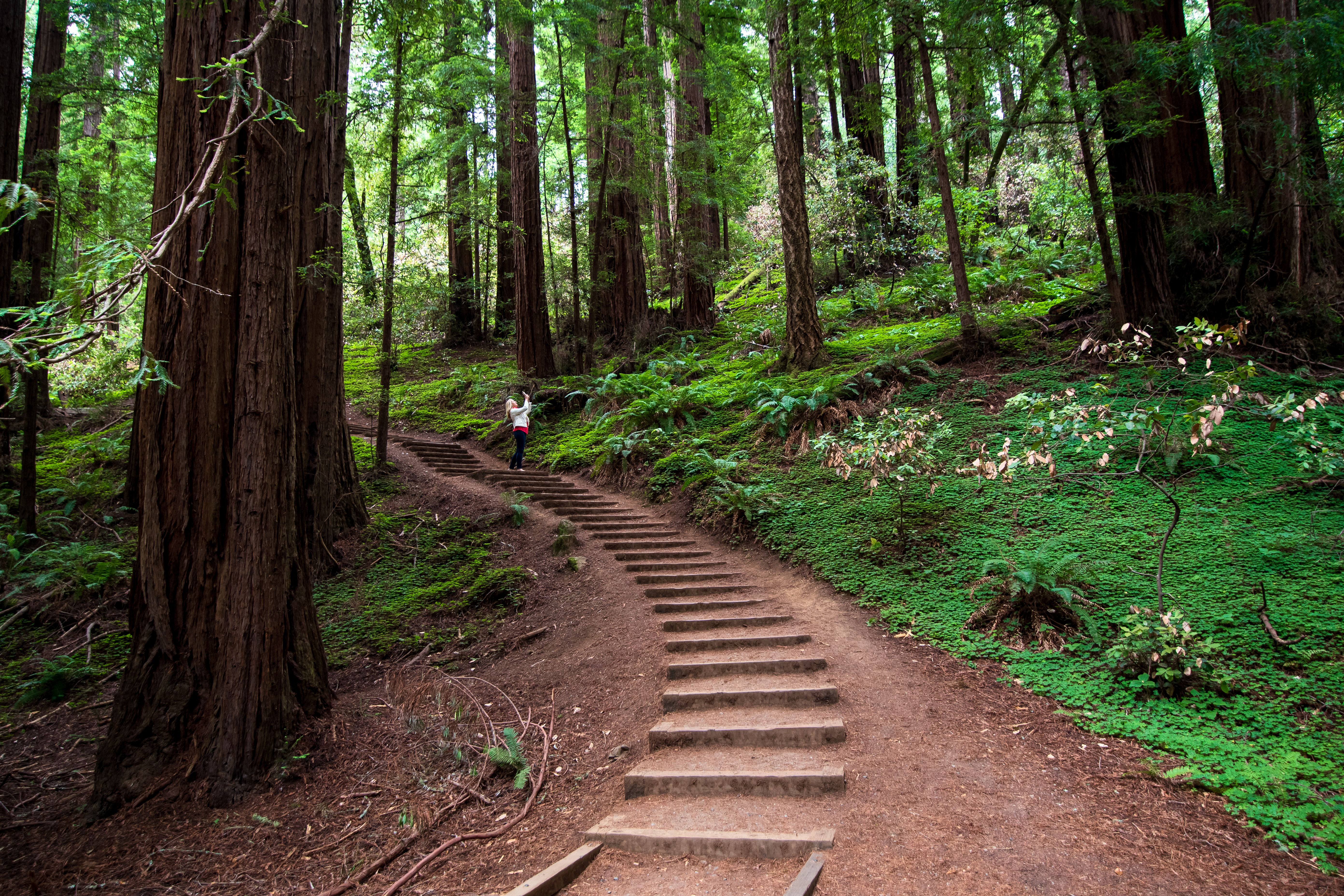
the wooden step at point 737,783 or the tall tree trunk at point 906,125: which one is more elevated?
the tall tree trunk at point 906,125

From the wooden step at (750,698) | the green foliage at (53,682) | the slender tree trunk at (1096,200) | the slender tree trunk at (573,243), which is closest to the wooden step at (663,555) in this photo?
the wooden step at (750,698)

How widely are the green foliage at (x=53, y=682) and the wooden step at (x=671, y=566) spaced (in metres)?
5.20

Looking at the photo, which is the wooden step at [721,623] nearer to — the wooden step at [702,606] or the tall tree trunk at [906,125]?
the wooden step at [702,606]

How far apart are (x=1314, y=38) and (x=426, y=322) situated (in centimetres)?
2032

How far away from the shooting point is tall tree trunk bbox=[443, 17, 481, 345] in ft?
36.1

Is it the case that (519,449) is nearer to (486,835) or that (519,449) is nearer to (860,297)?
(486,835)

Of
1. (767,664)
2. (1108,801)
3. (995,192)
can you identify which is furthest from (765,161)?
(1108,801)

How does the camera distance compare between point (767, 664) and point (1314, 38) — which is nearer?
point (767, 664)

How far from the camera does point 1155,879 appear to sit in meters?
2.92

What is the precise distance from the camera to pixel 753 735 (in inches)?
172

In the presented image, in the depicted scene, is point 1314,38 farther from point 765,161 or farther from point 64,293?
point 765,161

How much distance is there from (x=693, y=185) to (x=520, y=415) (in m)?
6.65

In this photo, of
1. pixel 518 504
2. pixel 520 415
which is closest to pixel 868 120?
pixel 520 415

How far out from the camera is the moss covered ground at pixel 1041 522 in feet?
12.4
